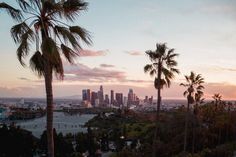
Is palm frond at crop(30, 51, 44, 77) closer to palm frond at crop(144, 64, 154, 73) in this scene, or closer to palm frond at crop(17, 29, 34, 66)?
palm frond at crop(17, 29, 34, 66)

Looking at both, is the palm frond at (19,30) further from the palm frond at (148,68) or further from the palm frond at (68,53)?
the palm frond at (148,68)

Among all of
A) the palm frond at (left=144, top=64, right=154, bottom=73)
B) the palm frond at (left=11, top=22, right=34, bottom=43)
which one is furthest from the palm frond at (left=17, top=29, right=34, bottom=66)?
the palm frond at (left=144, top=64, right=154, bottom=73)

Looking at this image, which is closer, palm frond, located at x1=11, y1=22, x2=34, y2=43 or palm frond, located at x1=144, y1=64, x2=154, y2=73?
palm frond, located at x1=11, y1=22, x2=34, y2=43

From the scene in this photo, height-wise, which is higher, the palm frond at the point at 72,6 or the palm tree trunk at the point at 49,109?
the palm frond at the point at 72,6


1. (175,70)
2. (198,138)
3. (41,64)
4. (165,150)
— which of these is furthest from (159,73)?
(198,138)

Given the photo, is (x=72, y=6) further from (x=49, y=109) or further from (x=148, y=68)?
(x=148, y=68)

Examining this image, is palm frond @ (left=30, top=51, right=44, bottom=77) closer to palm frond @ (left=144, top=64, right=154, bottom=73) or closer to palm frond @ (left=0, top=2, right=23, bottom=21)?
palm frond @ (left=0, top=2, right=23, bottom=21)

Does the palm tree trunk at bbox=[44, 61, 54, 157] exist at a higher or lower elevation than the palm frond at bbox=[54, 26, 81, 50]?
lower

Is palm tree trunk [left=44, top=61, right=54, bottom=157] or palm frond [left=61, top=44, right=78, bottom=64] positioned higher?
palm frond [left=61, top=44, right=78, bottom=64]

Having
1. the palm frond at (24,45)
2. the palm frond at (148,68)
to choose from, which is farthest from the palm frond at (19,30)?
the palm frond at (148,68)

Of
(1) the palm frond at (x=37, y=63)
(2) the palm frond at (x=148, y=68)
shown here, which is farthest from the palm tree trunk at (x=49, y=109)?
(2) the palm frond at (x=148, y=68)

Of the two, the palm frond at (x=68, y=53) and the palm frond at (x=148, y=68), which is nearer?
the palm frond at (x=68, y=53)

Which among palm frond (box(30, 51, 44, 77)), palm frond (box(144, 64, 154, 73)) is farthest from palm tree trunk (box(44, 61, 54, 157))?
palm frond (box(144, 64, 154, 73))
